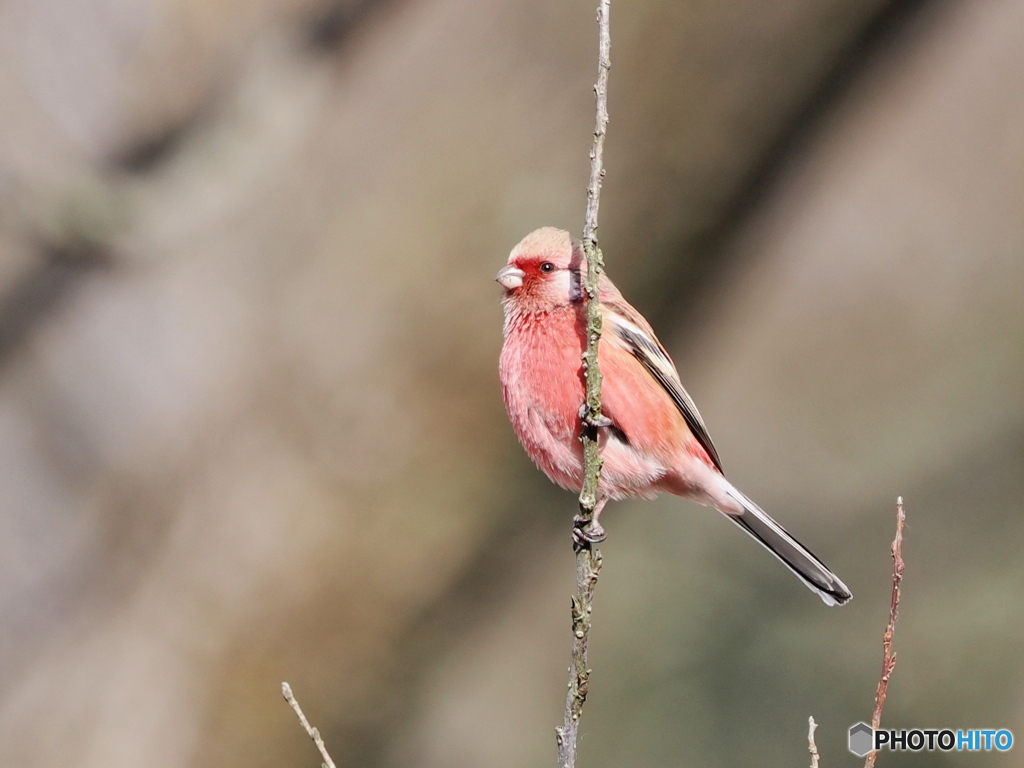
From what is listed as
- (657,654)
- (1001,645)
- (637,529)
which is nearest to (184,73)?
(637,529)

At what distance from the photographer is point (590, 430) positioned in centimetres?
278

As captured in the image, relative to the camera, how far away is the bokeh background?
507 centimetres

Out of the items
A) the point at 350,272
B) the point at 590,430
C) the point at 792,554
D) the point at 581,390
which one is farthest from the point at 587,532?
the point at 350,272

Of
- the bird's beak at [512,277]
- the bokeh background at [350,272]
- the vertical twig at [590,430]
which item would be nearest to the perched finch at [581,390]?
the bird's beak at [512,277]

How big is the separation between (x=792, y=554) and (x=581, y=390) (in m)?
1.45

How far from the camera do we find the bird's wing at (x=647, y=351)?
422 centimetres

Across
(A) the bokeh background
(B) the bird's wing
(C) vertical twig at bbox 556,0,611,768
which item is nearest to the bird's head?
(B) the bird's wing

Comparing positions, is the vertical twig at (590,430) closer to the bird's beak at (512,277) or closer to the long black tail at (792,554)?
the bird's beak at (512,277)

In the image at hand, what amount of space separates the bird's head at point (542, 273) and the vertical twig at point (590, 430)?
116cm

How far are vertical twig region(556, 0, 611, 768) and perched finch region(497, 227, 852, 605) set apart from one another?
85 centimetres

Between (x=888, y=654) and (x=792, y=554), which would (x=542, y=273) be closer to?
(x=792, y=554)

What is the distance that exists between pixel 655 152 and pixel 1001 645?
4250 mm

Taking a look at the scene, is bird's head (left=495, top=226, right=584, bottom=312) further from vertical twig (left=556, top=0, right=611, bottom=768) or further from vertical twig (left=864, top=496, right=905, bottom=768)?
vertical twig (left=864, top=496, right=905, bottom=768)

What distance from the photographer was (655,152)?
5.02 metres
